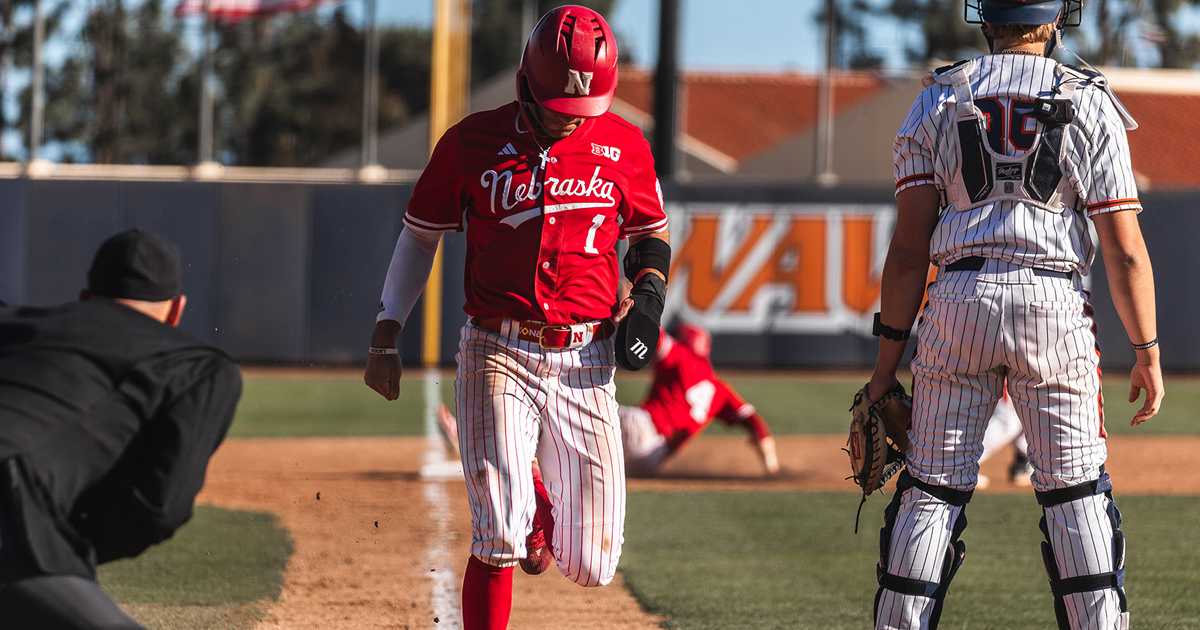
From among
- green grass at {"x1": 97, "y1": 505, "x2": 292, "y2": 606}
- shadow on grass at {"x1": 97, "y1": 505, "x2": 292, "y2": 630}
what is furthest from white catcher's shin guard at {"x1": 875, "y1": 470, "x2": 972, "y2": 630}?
green grass at {"x1": 97, "y1": 505, "x2": 292, "y2": 606}

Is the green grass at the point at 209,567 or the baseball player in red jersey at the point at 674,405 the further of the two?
the baseball player in red jersey at the point at 674,405

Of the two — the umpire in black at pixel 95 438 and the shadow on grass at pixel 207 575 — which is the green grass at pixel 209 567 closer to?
the shadow on grass at pixel 207 575

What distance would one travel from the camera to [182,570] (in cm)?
537

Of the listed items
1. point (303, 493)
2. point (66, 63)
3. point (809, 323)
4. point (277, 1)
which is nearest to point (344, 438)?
point (303, 493)

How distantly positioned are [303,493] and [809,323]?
9.46 meters

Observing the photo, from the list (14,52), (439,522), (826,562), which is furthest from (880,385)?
(14,52)

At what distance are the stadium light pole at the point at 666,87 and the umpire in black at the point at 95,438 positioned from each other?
13907 millimetres

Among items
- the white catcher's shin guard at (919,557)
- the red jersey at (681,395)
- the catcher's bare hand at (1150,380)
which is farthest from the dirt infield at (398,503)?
the catcher's bare hand at (1150,380)

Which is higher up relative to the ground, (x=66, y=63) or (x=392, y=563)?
(x=66, y=63)

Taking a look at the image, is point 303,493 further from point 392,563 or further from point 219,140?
point 219,140

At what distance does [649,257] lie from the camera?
3.81m

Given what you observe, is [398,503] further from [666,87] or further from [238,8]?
[238,8]

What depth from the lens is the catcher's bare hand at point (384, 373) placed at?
11.7 feet

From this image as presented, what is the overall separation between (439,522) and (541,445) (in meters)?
3.08
